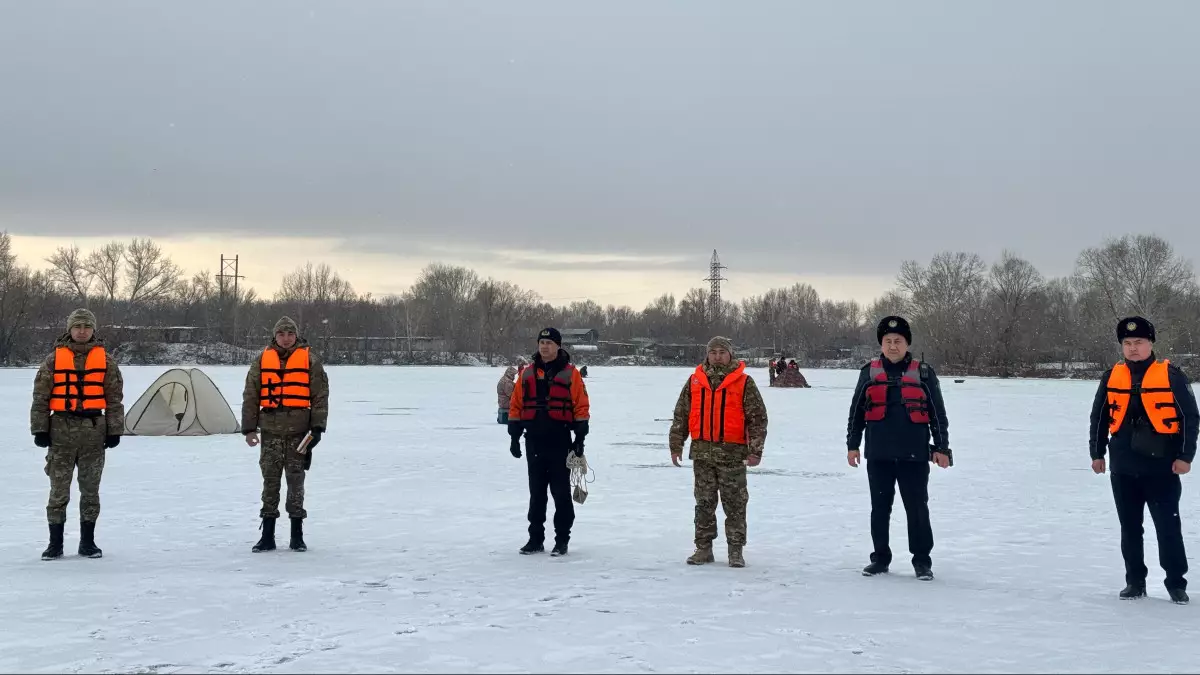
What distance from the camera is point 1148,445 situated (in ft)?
23.0

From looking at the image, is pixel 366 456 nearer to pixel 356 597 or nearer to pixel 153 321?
pixel 356 597

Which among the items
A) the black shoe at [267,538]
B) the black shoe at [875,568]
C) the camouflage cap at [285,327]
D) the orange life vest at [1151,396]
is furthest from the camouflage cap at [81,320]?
the orange life vest at [1151,396]

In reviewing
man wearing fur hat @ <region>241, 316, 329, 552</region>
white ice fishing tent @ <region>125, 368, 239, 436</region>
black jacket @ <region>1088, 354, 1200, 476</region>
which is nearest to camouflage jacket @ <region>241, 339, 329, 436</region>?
man wearing fur hat @ <region>241, 316, 329, 552</region>

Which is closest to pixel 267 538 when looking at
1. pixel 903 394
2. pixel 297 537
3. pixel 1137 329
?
pixel 297 537

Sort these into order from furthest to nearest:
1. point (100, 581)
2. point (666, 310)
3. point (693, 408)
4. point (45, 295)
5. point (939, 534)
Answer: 1. point (666, 310)
2. point (45, 295)
3. point (939, 534)
4. point (693, 408)
5. point (100, 581)

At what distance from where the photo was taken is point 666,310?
591ft

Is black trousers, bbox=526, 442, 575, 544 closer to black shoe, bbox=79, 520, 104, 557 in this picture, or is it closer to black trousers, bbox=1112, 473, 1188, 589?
black shoe, bbox=79, 520, 104, 557

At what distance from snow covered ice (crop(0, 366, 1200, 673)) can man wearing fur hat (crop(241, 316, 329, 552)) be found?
434mm

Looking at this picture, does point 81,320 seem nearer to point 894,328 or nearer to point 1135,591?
point 894,328

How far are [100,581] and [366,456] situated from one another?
933 centimetres

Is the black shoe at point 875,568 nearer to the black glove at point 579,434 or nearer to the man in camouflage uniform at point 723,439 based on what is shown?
the man in camouflage uniform at point 723,439

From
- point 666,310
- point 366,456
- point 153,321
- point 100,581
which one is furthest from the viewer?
point 666,310

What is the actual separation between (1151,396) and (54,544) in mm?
8032

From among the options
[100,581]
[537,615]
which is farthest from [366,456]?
[537,615]
